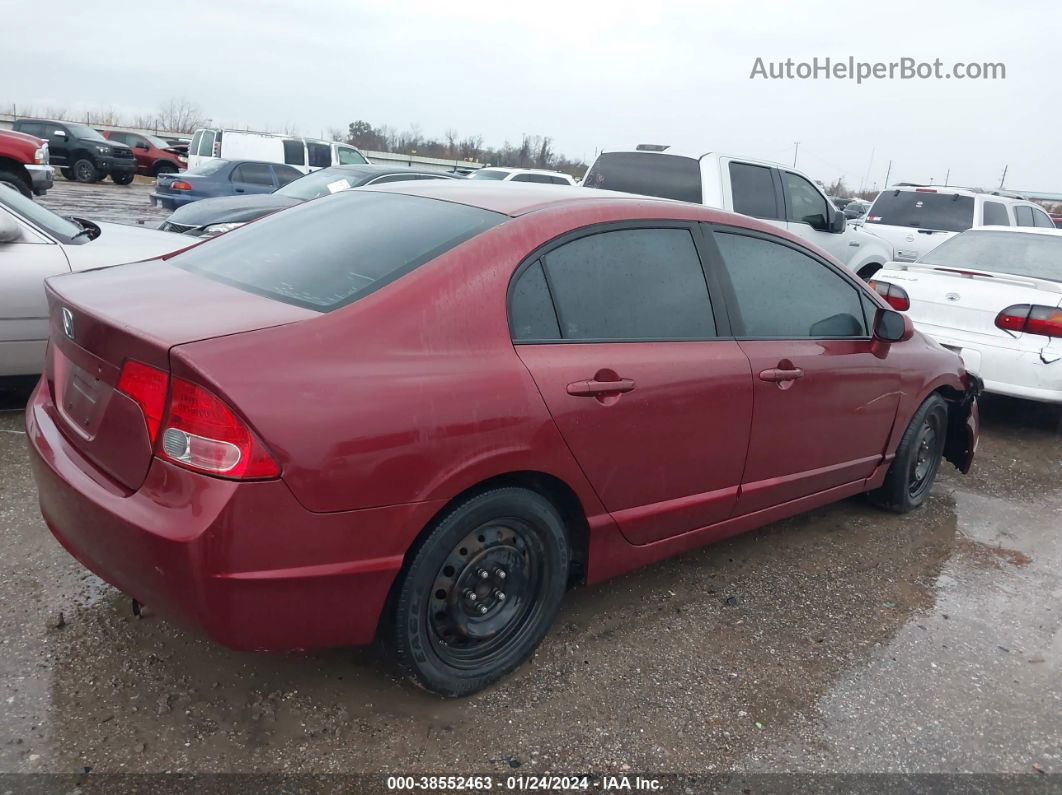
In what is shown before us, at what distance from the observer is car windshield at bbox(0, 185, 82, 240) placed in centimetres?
481

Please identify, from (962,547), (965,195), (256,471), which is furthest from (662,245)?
(965,195)

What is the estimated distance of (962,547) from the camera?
14.0ft

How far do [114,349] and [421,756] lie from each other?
1.43 meters

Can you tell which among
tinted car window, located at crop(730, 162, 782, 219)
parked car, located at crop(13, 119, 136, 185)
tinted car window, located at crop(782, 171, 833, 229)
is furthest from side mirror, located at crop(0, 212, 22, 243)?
parked car, located at crop(13, 119, 136, 185)

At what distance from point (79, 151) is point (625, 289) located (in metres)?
25.4

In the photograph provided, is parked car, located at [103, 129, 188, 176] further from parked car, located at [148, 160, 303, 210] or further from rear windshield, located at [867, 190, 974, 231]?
rear windshield, located at [867, 190, 974, 231]

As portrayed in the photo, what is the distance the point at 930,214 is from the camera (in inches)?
447

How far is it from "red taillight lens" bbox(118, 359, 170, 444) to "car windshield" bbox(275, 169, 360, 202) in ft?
27.1

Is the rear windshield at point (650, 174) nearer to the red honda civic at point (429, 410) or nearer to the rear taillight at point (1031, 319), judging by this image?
the rear taillight at point (1031, 319)

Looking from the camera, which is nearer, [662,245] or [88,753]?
[88,753]

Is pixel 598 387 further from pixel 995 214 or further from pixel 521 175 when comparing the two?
pixel 521 175

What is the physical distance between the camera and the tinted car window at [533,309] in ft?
8.59

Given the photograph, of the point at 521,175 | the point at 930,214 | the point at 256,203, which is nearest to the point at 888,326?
the point at 256,203

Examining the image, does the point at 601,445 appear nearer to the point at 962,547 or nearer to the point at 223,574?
the point at 223,574
